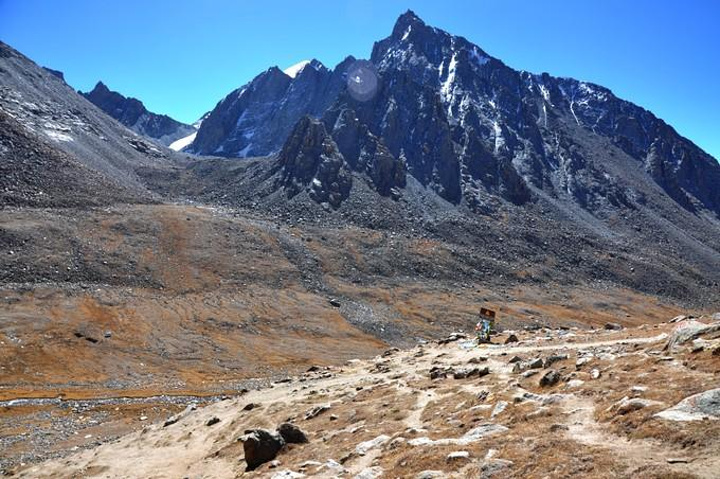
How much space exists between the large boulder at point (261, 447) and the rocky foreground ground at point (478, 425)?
0.04 meters

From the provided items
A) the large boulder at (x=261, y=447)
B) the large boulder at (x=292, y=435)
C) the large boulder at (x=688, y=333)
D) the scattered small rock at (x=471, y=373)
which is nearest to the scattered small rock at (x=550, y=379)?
the large boulder at (x=688, y=333)

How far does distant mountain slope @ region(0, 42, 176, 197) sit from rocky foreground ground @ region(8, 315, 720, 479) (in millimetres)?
117405

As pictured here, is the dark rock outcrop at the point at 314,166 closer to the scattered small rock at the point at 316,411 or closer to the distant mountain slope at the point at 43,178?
the distant mountain slope at the point at 43,178

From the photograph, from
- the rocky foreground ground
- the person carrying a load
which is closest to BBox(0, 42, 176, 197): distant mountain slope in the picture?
the person carrying a load

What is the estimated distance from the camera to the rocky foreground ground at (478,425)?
11.9 m

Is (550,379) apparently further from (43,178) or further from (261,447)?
(43,178)

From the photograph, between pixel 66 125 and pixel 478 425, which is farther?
pixel 66 125

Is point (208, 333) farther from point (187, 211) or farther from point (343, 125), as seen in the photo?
point (343, 125)

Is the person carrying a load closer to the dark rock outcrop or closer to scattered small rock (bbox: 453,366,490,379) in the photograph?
scattered small rock (bbox: 453,366,490,379)

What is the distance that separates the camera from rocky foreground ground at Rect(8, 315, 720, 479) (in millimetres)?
11859

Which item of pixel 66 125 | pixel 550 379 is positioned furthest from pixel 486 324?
pixel 66 125

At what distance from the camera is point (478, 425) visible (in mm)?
16203

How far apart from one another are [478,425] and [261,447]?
7.81 meters

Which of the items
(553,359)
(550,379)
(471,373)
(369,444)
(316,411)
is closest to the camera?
(369,444)
